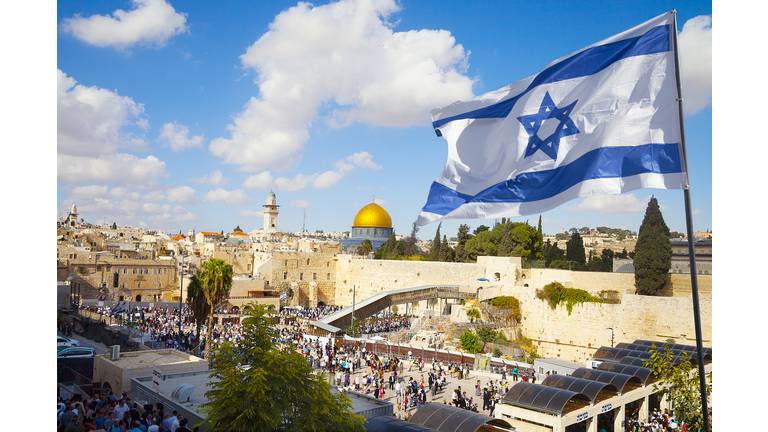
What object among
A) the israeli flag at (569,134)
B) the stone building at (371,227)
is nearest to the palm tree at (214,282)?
the israeli flag at (569,134)

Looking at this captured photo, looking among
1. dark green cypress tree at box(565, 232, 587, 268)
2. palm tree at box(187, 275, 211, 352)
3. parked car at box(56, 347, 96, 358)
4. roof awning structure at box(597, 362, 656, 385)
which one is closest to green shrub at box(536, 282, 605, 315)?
roof awning structure at box(597, 362, 656, 385)

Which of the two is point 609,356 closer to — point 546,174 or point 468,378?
point 468,378

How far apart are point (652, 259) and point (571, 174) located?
2323 cm

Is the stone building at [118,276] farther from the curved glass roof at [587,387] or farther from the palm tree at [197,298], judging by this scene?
the curved glass roof at [587,387]

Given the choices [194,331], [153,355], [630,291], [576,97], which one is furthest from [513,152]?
[630,291]

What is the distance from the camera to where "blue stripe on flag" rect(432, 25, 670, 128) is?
3455 mm

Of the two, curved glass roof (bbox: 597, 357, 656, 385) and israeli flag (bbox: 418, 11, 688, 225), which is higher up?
israeli flag (bbox: 418, 11, 688, 225)

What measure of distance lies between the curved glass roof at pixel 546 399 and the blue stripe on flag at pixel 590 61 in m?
6.11

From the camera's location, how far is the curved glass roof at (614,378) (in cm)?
1009

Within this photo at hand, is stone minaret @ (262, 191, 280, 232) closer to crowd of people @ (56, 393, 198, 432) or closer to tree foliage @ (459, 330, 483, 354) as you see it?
tree foliage @ (459, 330, 483, 354)

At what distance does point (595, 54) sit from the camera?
3.87m

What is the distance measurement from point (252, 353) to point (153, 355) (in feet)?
25.1

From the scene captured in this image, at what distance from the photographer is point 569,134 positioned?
156 inches

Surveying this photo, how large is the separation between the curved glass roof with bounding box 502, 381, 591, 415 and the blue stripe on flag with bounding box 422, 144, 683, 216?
571cm
